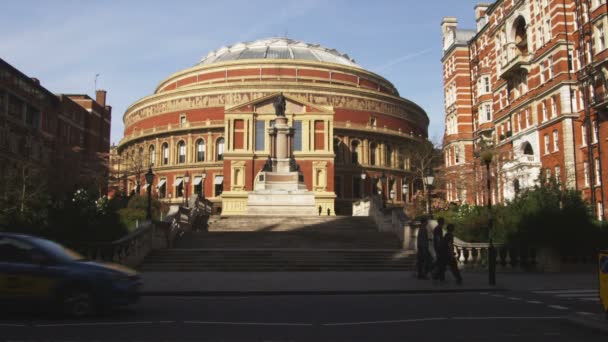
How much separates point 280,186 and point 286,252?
20.5 m

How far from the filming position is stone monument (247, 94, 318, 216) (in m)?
43.7

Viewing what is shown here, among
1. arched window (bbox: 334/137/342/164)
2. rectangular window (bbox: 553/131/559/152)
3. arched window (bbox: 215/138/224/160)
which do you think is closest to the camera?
rectangular window (bbox: 553/131/559/152)

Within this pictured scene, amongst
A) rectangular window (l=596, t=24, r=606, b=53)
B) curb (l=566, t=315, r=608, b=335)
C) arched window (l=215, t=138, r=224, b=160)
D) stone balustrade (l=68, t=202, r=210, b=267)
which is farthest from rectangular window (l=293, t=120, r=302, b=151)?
curb (l=566, t=315, r=608, b=335)

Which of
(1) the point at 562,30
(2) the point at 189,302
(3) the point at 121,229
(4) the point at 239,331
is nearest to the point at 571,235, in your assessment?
(2) the point at 189,302

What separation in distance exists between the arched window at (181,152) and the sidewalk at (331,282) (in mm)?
60300

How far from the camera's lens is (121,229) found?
27.3m

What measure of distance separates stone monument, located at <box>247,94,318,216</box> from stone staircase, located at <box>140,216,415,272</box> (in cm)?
981

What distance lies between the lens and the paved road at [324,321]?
9.15 m

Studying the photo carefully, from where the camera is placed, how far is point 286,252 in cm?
2498

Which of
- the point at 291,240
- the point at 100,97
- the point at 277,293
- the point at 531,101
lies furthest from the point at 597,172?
the point at 100,97

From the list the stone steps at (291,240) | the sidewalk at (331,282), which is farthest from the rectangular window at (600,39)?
the sidewalk at (331,282)

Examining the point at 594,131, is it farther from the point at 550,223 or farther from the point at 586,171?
the point at 550,223

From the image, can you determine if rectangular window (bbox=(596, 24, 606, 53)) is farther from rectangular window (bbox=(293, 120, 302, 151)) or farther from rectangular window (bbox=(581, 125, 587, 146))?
rectangular window (bbox=(293, 120, 302, 151))

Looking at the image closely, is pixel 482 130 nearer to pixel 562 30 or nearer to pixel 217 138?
pixel 562 30
